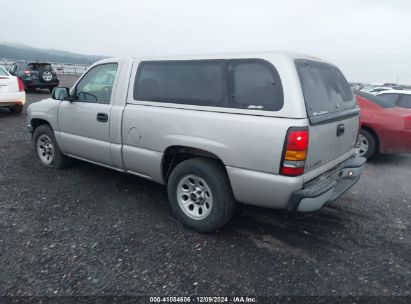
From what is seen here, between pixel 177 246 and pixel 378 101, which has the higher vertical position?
pixel 378 101

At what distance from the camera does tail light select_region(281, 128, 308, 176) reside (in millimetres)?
2787

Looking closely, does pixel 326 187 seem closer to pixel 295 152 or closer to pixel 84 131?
pixel 295 152

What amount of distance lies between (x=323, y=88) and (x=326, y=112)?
12.3 inches

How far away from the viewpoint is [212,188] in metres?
3.32

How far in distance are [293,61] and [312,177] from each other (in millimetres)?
1108

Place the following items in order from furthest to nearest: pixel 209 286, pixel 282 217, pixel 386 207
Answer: pixel 386 207
pixel 282 217
pixel 209 286

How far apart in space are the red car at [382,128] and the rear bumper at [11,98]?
29.5 ft

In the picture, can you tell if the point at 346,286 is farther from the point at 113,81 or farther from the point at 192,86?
the point at 113,81

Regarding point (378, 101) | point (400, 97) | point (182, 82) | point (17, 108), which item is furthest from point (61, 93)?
point (400, 97)

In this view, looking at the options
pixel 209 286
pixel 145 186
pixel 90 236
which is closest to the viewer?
pixel 209 286

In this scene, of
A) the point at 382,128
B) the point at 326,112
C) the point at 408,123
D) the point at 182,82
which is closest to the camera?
the point at 326,112

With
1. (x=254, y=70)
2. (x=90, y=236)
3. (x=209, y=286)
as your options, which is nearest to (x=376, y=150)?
(x=254, y=70)

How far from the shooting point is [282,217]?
3967 millimetres

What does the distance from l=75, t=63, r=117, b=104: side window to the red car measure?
462 centimetres
